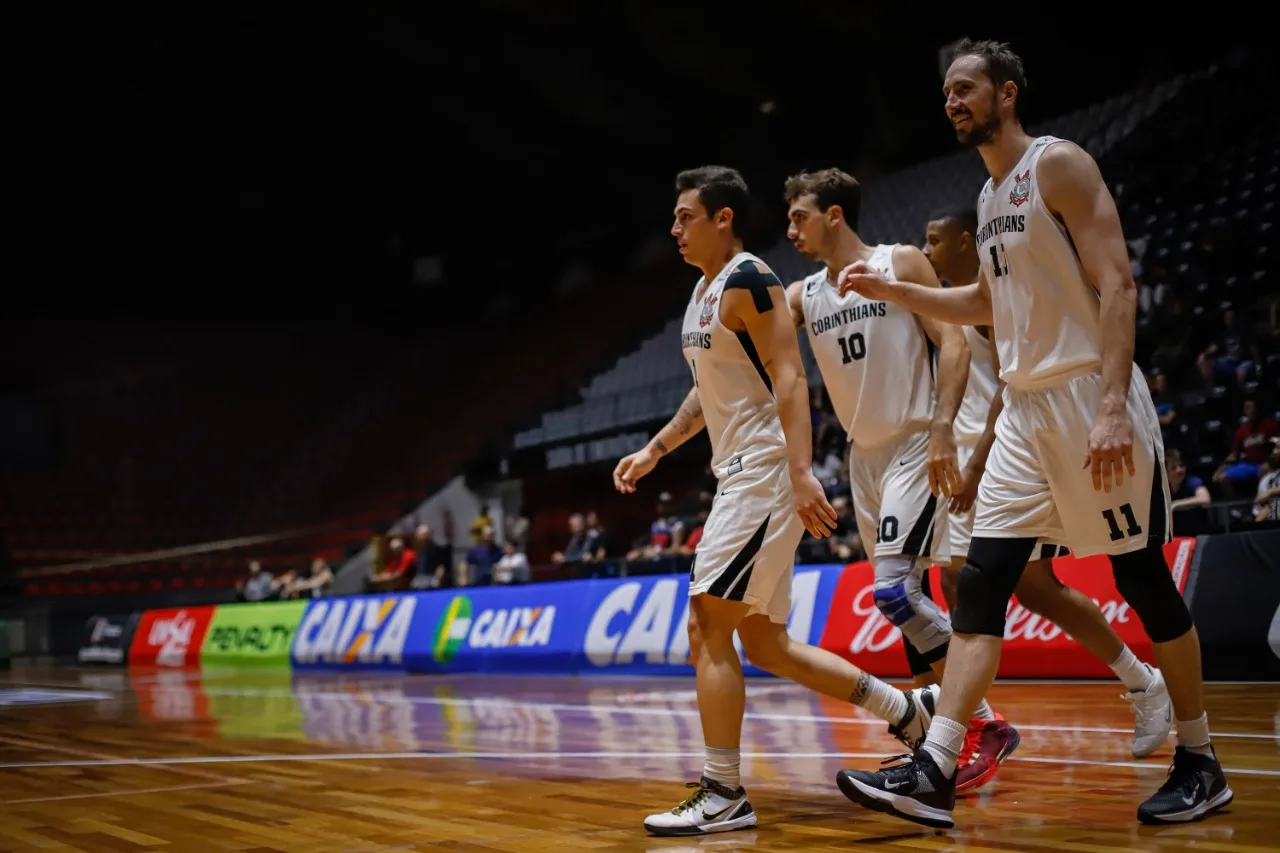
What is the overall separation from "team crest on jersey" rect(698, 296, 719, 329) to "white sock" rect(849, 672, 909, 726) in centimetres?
127

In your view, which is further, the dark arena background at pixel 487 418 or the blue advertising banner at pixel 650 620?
the blue advertising banner at pixel 650 620

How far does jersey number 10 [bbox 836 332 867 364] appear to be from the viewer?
5.10 m

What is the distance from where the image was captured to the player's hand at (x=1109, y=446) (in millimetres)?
3377

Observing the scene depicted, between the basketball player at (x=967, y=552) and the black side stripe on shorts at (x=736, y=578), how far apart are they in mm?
602

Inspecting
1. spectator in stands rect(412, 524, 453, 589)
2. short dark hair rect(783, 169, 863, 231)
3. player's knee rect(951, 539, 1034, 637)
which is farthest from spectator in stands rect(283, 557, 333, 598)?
player's knee rect(951, 539, 1034, 637)

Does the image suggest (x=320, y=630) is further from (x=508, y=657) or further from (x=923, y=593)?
(x=923, y=593)

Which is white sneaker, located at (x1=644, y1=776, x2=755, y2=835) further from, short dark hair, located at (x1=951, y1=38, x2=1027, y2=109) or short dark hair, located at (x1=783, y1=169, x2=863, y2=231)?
short dark hair, located at (x1=783, y1=169, x2=863, y2=231)

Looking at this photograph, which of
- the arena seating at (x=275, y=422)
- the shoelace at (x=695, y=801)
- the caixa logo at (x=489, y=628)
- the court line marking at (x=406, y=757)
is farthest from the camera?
the arena seating at (x=275, y=422)

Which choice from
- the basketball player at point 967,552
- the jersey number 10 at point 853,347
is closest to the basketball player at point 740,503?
the basketball player at point 967,552

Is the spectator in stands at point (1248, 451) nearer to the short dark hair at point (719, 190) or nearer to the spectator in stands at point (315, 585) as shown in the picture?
the short dark hair at point (719, 190)

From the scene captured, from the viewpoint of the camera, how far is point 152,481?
25188 mm

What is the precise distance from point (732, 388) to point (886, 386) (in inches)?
41.7

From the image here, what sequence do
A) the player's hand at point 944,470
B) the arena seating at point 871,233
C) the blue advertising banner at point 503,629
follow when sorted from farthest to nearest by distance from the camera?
1. the arena seating at point 871,233
2. the blue advertising banner at point 503,629
3. the player's hand at point 944,470

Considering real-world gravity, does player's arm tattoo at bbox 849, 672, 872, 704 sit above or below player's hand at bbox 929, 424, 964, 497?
below
